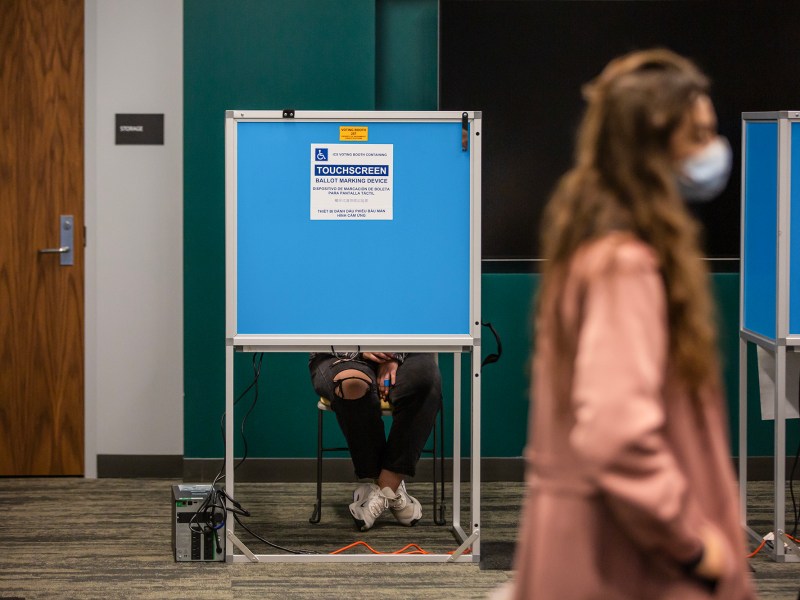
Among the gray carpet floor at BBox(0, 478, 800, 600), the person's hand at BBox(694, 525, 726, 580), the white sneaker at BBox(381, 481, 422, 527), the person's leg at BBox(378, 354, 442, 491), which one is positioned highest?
the person's hand at BBox(694, 525, 726, 580)

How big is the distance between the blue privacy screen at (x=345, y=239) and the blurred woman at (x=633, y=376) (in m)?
2.17

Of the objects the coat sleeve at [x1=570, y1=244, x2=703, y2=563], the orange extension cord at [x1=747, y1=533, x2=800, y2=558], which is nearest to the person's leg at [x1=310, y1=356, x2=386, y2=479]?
the orange extension cord at [x1=747, y1=533, x2=800, y2=558]

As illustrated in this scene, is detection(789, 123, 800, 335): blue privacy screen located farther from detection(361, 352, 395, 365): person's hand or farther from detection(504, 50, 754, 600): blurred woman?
detection(504, 50, 754, 600): blurred woman

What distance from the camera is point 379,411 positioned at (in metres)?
3.98

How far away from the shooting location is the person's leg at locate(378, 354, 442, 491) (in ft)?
13.0

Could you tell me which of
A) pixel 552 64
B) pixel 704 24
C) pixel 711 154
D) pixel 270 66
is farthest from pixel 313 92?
pixel 711 154

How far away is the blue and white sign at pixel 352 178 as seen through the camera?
11.5 feet

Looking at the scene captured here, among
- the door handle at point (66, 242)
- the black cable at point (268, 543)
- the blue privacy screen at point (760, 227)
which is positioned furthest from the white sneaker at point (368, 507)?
the door handle at point (66, 242)

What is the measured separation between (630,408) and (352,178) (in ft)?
7.96

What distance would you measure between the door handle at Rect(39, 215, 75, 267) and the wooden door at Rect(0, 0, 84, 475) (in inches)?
0.7

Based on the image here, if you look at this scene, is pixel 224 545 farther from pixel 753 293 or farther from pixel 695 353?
pixel 695 353

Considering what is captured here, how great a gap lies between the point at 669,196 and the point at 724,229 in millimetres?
3675

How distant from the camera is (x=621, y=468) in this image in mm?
1200

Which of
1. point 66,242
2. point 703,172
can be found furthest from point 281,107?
point 703,172
